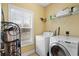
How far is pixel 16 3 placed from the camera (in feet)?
4.21

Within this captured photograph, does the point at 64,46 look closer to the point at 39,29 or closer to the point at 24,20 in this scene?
the point at 39,29

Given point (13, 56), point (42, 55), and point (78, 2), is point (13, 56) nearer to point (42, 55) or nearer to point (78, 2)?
point (42, 55)

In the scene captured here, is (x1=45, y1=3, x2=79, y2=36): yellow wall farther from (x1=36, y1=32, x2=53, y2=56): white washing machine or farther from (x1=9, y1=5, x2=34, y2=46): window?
(x1=9, y1=5, x2=34, y2=46): window

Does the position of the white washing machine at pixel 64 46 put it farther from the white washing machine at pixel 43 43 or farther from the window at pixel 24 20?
the window at pixel 24 20

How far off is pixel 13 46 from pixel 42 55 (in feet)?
1.51

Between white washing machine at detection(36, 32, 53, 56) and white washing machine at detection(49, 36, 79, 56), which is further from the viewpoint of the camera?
white washing machine at detection(36, 32, 53, 56)

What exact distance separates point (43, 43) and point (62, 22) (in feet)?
1.43

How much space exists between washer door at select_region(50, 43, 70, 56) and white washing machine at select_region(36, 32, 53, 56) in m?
0.09

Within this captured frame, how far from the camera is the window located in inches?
52.6

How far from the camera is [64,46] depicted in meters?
1.37

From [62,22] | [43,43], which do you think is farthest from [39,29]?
[62,22]

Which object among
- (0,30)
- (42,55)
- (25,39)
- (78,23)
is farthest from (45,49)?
(0,30)

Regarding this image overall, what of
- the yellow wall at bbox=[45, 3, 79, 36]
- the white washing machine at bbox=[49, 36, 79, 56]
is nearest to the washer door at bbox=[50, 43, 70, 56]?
the white washing machine at bbox=[49, 36, 79, 56]

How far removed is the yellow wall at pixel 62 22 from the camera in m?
1.32
